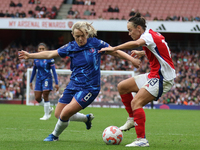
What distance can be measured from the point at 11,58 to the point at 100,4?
9.09 meters

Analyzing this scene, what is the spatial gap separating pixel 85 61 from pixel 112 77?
48.0 feet

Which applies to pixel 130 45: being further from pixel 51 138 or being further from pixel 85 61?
pixel 51 138

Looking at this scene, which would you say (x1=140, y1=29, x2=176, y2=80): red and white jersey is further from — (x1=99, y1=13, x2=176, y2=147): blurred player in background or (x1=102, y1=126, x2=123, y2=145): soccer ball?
(x1=102, y1=126, x2=123, y2=145): soccer ball

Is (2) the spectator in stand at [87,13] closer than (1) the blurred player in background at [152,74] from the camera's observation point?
No

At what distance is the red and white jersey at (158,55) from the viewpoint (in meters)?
5.28

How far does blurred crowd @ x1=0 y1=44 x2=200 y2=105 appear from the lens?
20047 millimetres

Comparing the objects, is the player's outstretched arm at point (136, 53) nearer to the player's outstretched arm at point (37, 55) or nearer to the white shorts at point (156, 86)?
the white shorts at point (156, 86)

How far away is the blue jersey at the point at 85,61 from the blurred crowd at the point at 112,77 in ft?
46.1

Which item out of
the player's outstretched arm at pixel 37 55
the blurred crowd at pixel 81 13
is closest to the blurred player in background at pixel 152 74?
the player's outstretched arm at pixel 37 55

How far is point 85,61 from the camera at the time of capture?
5.60m

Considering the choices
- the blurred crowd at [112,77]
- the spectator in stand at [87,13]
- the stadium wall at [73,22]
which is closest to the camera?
the blurred crowd at [112,77]

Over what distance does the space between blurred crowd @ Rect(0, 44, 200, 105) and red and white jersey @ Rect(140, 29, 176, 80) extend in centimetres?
1416

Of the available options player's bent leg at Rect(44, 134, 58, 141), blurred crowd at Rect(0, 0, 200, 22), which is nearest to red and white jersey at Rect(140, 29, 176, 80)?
player's bent leg at Rect(44, 134, 58, 141)

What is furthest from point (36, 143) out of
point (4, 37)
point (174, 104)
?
point (4, 37)
